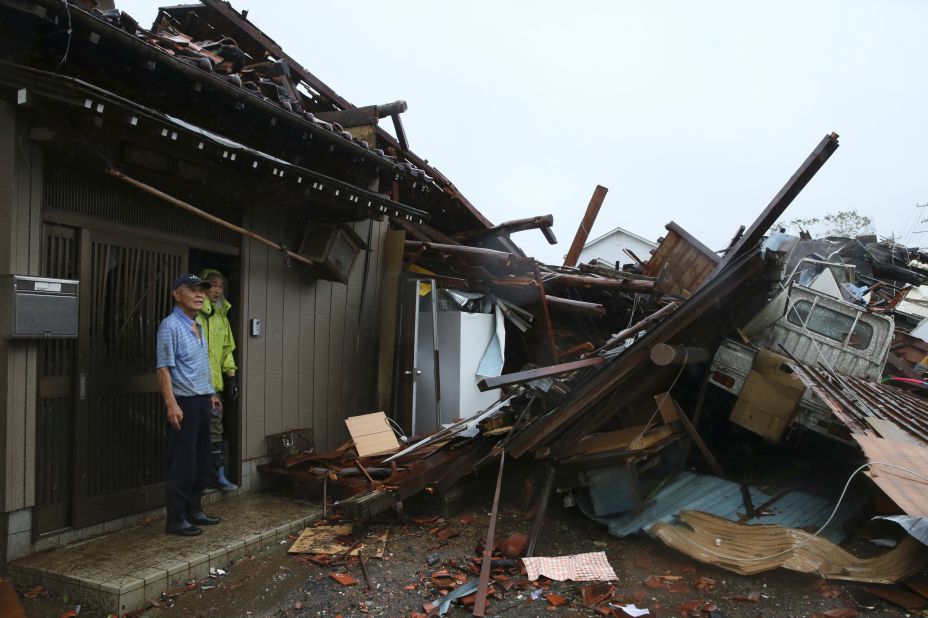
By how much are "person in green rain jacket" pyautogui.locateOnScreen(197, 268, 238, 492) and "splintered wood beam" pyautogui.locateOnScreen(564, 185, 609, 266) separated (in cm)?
745

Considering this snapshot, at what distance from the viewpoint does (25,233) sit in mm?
3963

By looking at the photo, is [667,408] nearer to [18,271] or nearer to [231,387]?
[231,387]

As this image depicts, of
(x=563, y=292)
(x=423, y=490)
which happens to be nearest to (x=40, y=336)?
(x=423, y=490)

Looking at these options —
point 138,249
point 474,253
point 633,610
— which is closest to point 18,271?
point 138,249

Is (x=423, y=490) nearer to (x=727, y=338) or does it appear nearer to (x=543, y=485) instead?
(x=543, y=485)

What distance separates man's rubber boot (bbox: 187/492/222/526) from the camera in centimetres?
461

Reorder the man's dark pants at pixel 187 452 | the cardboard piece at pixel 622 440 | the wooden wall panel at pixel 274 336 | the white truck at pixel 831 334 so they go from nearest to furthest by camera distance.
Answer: the man's dark pants at pixel 187 452 < the cardboard piece at pixel 622 440 < the wooden wall panel at pixel 274 336 < the white truck at pixel 831 334

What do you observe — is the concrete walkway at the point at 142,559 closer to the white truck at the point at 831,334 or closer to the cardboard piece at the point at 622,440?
the cardboard piece at the point at 622,440

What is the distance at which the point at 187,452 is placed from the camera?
14.3ft

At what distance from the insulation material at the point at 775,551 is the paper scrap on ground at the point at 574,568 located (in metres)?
0.56

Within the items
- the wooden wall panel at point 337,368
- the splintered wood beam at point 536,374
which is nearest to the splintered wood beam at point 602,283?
the wooden wall panel at point 337,368

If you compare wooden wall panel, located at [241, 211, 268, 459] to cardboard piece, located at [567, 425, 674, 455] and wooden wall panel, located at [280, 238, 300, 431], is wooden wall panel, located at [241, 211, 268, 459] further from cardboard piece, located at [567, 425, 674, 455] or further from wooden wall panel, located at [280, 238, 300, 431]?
cardboard piece, located at [567, 425, 674, 455]

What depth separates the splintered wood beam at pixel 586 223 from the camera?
456 inches

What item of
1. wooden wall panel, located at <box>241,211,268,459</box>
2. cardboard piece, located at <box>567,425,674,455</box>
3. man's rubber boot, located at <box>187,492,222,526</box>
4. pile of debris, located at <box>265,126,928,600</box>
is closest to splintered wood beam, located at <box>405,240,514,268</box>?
pile of debris, located at <box>265,126,928,600</box>
